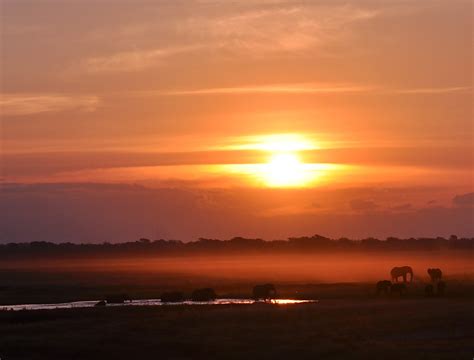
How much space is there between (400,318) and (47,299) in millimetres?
27100

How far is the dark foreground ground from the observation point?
106ft

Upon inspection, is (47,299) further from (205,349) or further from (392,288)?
(205,349)

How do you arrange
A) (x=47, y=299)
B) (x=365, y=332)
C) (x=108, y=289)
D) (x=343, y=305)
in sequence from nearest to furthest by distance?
(x=365, y=332) → (x=343, y=305) → (x=47, y=299) → (x=108, y=289)

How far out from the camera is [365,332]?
35344mm

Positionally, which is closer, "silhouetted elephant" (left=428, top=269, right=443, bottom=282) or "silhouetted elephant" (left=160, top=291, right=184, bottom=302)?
"silhouetted elephant" (left=160, top=291, right=184, bottom=302)

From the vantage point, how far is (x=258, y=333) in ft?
→ 117

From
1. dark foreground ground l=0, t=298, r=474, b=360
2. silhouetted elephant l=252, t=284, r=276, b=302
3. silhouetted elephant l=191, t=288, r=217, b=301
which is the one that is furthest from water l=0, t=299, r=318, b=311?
dark foreground ground l=0, t=298, r=474, b=360

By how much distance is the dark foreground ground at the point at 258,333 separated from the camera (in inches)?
1267

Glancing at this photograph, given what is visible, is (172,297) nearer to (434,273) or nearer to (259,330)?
(434,273)

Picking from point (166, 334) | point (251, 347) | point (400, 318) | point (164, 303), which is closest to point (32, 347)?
point (166, 334)

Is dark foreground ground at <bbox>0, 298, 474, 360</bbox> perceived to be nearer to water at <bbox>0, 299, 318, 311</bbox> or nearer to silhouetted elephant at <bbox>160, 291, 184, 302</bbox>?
water at <bbox>0, 299, 318, 311</bbox>

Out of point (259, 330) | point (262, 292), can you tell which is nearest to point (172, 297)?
point (262, 292)

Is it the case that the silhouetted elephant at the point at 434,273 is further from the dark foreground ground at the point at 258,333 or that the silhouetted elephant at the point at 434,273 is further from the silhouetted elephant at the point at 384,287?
the dark foreground ground at the point at 258,333

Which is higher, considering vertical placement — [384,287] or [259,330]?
[384,287]
